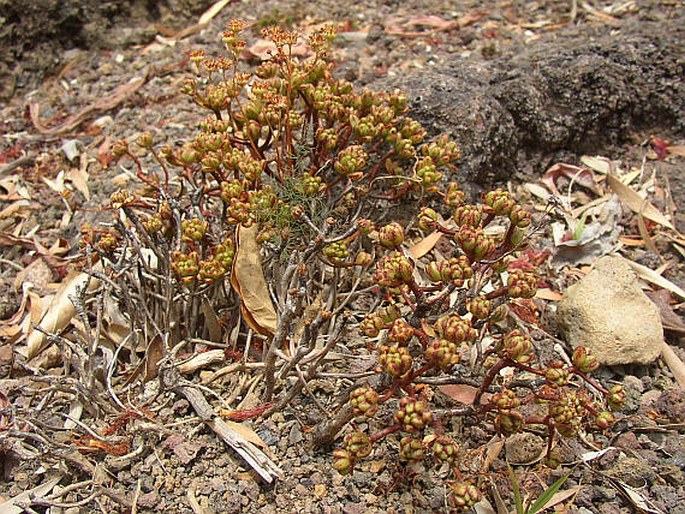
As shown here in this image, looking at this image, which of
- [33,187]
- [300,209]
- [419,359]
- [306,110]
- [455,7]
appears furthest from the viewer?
[455,7]

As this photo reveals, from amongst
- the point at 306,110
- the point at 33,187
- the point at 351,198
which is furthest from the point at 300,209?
the point at 33,187

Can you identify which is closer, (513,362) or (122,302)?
(513,362)

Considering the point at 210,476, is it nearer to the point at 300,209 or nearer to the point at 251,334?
the point at 251,334

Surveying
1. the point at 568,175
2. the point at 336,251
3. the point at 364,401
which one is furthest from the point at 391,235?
the point at 568,175

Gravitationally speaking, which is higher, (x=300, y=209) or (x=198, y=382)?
(x=300, y=209)

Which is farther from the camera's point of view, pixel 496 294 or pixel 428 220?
pixel 428 220

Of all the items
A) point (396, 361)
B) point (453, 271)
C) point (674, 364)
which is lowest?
point (674, 364)

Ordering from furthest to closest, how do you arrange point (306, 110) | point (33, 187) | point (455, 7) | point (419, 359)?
point (455, 7), point (33, 187), point (306, 110), point (419, 359)

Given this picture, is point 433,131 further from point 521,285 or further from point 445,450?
point 445,450

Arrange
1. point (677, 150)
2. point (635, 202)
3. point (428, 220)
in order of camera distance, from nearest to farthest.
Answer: point (428, 220) → point (635, 202) → point (677, 150)
